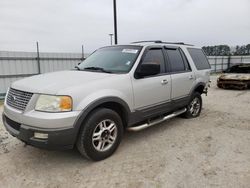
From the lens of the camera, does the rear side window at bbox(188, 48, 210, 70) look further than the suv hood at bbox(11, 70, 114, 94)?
Yes

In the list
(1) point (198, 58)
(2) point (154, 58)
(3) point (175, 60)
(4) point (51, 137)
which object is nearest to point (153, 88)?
(2) point (154, 58)

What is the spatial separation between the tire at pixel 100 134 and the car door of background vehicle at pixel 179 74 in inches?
67.0

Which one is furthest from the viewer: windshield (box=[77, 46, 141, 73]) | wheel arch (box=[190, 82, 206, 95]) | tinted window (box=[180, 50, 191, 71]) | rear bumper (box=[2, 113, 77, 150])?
wheel arch (box=[190, 82, 206, 95])

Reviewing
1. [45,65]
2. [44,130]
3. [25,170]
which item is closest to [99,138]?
[44,130]

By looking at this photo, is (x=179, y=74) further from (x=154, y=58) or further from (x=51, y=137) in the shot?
(x=51, y=137)

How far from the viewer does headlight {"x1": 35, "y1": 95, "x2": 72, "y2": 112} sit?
8.86ft

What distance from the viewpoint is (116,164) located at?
316 centimetres

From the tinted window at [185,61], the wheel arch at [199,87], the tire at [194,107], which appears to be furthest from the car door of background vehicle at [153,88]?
the tire at [194,107]

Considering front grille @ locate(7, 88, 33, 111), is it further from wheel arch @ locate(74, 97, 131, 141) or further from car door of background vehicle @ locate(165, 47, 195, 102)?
car door of background vehicle @ locate(165, 47, 195, 102)

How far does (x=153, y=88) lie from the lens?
389 centimetres

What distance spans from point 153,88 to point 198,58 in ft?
7.86

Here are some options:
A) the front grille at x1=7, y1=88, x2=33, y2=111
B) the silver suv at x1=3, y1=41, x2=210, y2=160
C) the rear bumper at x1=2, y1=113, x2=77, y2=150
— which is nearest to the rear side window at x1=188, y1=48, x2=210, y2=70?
the silver suv at x1=3, y1=41, x2=210, y2=160

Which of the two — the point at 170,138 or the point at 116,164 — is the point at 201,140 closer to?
the point at 170,138

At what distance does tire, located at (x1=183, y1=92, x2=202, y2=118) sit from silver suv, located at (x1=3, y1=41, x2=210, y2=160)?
504 mm
